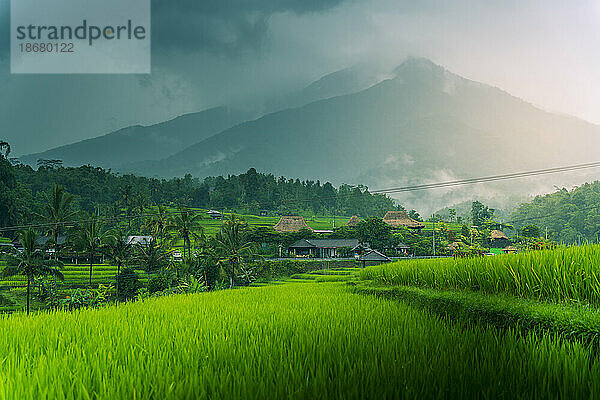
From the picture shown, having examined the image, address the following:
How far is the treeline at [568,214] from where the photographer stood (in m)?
58.3

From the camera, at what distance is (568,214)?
6694 centimetres

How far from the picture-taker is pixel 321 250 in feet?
155

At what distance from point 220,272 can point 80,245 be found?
10.0 m

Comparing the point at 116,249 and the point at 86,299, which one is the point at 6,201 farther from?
the point at 86,299

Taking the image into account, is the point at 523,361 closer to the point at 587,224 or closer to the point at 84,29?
the point at 84,29

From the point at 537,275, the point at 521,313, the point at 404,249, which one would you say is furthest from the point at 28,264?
the point at 404,249

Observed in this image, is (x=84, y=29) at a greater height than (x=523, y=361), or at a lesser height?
greater

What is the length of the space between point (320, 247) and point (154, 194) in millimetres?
35958

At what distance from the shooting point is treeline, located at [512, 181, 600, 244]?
58312 millimetres

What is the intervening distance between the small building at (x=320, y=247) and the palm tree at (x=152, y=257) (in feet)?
55.0

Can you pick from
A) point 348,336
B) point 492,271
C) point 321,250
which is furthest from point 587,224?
point 348,336

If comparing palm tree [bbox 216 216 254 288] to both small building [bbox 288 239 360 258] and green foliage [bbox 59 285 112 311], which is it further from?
small building [bbox 288 239 360 258]

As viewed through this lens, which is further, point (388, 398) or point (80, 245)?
point (80, 245)

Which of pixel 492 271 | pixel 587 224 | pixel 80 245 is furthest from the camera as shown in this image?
pixel 587 224
